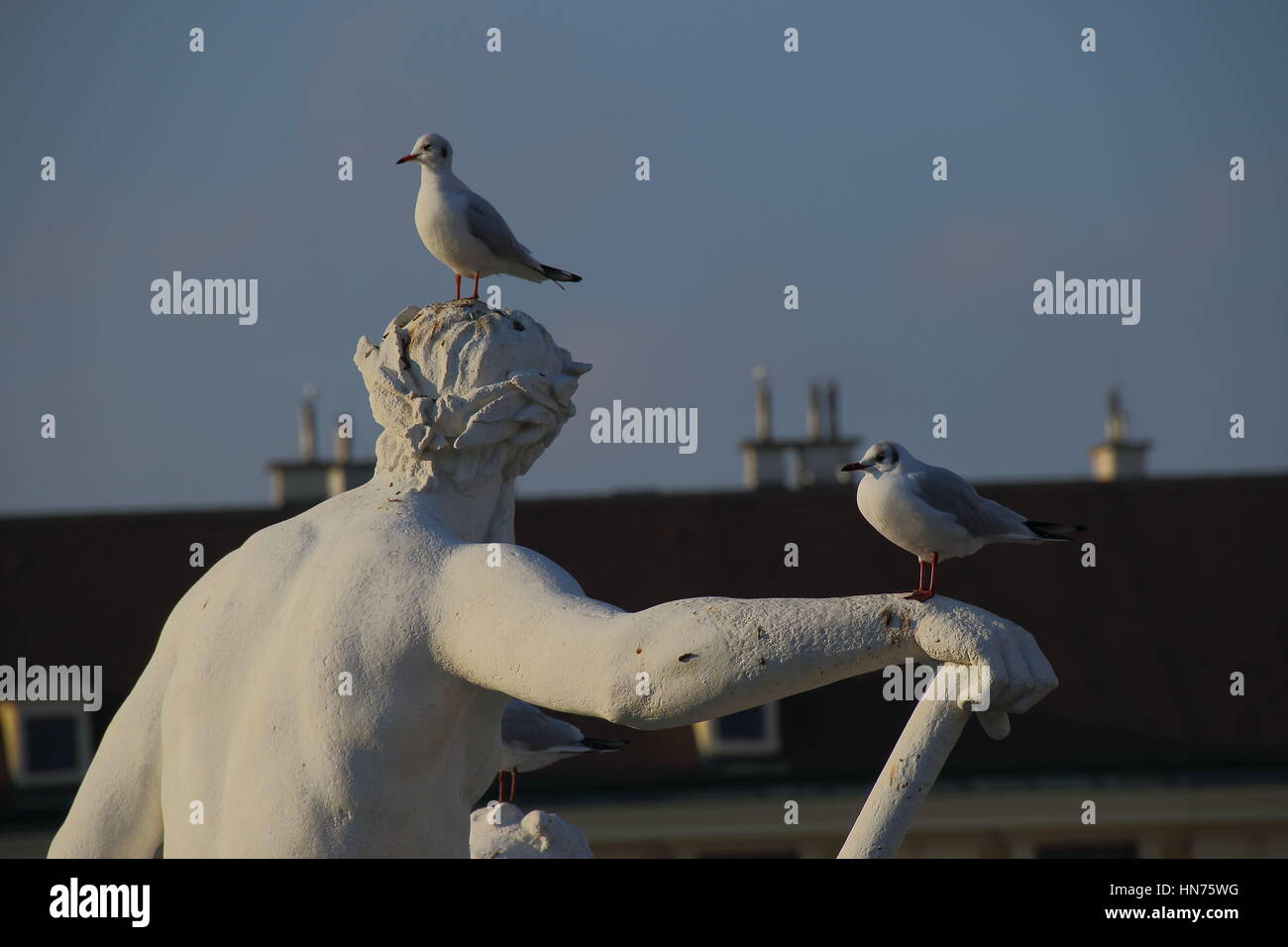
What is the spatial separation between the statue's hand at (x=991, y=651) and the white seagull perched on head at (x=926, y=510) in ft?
6.99

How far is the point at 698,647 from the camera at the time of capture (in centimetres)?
661

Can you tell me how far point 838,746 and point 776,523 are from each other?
14.3 feet

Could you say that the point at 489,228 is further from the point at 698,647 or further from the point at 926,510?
the point at 698,647

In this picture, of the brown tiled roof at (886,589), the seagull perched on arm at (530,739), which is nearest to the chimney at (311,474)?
the brown tiled roof at (886,589)

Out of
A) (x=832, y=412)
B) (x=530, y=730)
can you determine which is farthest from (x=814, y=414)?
(x=530, y=730)

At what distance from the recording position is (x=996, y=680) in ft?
21.0

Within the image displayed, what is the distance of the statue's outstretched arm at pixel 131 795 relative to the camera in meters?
7.95

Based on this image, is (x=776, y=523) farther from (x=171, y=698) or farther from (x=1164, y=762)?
(x=171, y=698)

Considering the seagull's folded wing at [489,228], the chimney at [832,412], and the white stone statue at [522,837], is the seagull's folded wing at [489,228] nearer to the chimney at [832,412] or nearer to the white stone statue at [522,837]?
the white stone statue at [522,837]

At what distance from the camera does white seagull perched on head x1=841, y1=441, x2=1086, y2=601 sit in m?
8.73

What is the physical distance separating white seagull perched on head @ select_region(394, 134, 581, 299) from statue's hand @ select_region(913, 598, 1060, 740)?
15.4 ft

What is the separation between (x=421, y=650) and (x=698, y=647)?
939 mm

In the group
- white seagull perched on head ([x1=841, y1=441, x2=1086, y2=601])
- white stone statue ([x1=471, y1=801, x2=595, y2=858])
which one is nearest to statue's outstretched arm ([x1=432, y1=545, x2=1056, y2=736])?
white seagull perched on head ([x1=841, y1=441, x2=1086, y2=601])

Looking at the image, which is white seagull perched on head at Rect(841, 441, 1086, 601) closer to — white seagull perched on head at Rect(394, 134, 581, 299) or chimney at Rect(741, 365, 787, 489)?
white seagull perched on head at Rect(394, 134, 581, 299)
